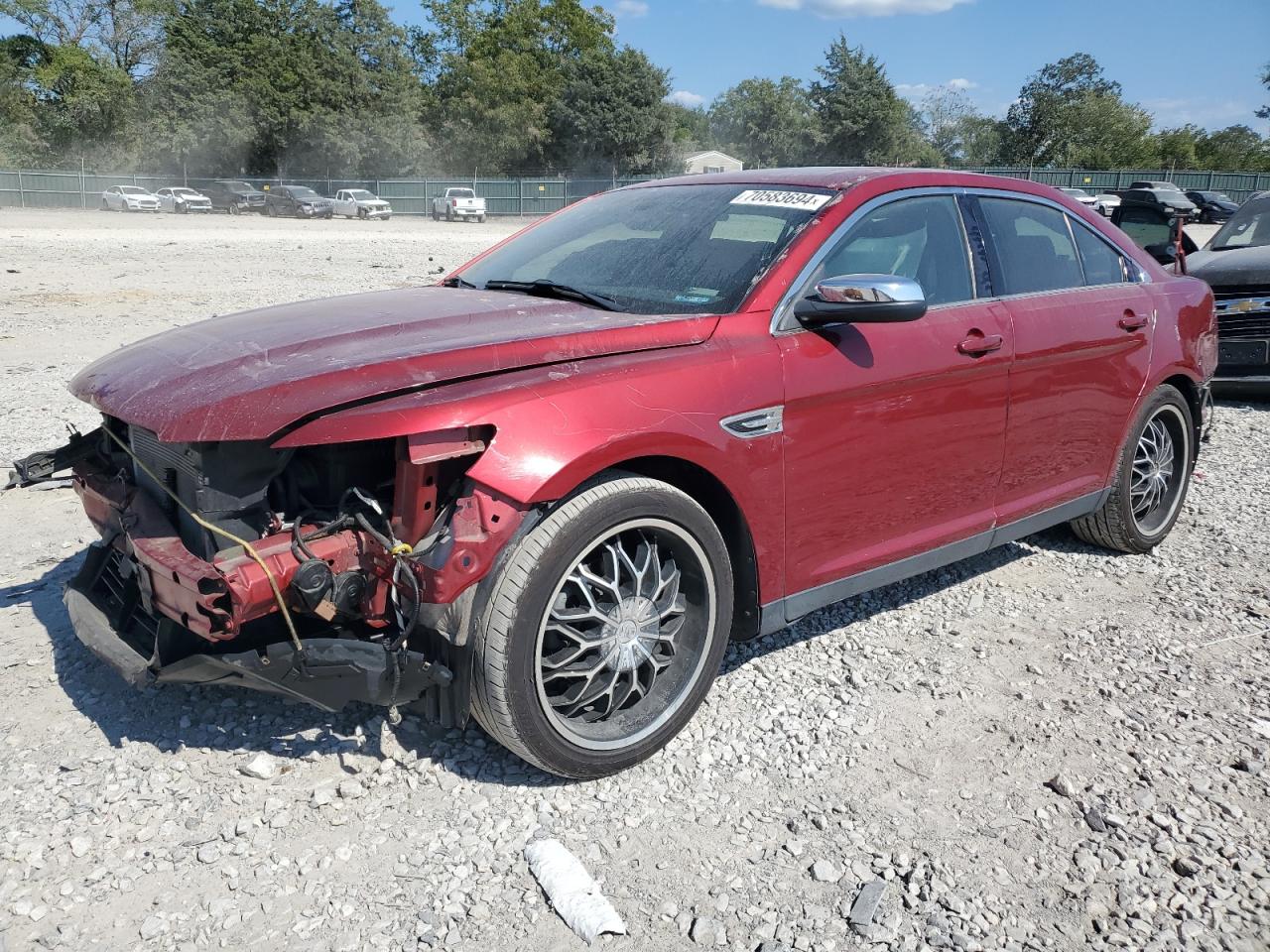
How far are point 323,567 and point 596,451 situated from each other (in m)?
0.81

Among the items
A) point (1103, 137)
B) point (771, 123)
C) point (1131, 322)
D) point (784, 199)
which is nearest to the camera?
point (784, 199)

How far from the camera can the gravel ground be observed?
252cm

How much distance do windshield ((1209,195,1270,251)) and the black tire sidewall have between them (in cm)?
566

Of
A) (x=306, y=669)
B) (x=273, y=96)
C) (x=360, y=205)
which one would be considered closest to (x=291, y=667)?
(x=306, y=669)

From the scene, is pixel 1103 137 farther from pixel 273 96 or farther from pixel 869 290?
pixel 869 290

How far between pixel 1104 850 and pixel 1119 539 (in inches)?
101

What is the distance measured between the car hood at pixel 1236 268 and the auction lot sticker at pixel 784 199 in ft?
→ 21.0

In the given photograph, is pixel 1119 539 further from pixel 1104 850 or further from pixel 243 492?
pixel 243 492

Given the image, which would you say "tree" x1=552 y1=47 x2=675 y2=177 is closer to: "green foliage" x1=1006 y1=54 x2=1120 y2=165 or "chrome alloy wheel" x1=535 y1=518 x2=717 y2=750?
"green foliage" x1=1006 y1=54 x2=1120 y2=165

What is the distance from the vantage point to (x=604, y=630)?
120 inches

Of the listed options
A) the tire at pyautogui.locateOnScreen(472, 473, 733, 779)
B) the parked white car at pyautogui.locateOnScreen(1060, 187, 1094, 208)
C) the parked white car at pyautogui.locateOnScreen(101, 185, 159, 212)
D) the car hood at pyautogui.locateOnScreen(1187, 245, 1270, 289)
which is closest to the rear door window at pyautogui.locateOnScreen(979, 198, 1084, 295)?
the parked white car at pyautogui.locateOnScreen(1060, 187, 1094, 208)

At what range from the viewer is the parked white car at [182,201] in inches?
1973

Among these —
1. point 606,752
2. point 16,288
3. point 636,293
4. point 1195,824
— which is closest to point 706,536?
point 606,752

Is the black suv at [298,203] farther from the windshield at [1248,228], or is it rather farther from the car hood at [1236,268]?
the car hood at [1236,268]
